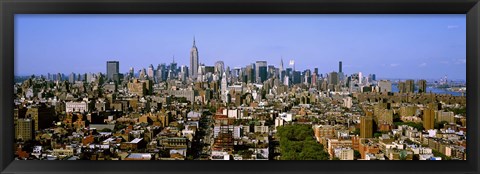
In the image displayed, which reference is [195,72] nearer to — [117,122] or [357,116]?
[117,122]

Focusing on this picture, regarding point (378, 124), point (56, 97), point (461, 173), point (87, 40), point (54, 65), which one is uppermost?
point (87, 40)

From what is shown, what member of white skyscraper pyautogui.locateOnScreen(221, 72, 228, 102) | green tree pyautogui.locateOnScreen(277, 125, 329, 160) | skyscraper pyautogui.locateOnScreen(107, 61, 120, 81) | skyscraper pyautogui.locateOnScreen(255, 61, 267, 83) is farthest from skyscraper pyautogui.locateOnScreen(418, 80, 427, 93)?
skyscraper pyautogui.locateOnScreen(107, 61, 120, 81)

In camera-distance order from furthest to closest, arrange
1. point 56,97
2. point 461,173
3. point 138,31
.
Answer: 1. point 138,31
2. point 56,97
3. point 461,173

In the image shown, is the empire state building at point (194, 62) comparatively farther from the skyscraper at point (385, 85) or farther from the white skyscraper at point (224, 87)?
the skyscraper at point (385, 85)

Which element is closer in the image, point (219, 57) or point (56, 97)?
point (56, 97)

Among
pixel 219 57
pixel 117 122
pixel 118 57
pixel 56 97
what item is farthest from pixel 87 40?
pixel 219 57

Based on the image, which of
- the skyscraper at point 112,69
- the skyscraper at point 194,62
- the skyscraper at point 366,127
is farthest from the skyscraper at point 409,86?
the skyscraper at point 112,69
